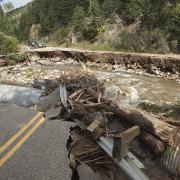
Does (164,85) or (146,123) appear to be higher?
(146,123)

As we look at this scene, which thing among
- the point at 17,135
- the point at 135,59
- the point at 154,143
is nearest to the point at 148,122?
the point at 154,143

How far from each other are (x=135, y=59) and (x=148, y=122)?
18328 millimetres

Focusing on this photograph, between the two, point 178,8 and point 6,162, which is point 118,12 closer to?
point 178,8

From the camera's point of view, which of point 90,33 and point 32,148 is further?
point 90,33

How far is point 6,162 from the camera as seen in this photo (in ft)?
19.0

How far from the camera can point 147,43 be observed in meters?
25.5

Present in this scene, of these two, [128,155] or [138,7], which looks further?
[138,7]

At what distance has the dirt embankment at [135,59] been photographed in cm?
1952

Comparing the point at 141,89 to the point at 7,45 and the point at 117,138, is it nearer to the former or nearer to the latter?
the point at 117,138

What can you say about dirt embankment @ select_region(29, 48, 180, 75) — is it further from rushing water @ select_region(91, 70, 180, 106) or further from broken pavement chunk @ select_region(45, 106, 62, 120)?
broken pavement chunk @ select_region(45, 106, 62, 120)

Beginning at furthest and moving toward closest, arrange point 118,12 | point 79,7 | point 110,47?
point 79,7 < point 118,12 < point 110,47

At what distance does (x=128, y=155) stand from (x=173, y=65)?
646 inches

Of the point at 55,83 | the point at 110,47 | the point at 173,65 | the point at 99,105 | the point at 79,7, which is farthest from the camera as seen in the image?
the point at 79,7

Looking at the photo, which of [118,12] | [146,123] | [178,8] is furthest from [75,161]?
[118,12]
